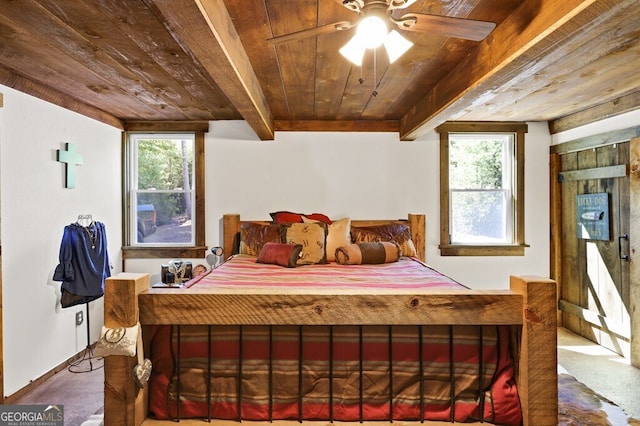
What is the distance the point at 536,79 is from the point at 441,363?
221cm

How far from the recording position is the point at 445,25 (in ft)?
5.01

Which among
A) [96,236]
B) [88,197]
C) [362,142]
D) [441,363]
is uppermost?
[362,142]

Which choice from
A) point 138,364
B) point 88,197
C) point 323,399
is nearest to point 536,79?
point 323,399

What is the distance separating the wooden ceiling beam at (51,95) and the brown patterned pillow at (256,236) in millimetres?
1662

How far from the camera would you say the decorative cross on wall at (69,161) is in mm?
Answer: 3041

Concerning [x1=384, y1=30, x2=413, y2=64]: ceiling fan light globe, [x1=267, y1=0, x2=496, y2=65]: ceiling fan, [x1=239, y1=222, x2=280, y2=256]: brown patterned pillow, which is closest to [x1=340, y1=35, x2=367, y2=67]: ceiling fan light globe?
[x1=267, y1=0, x2=496, y2=65]: ceiling fan

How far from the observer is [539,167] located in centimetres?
411

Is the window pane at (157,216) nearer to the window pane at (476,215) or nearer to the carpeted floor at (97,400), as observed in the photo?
the carpeted floor at (97,400)

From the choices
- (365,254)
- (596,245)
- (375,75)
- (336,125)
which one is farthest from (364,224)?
(596,245)

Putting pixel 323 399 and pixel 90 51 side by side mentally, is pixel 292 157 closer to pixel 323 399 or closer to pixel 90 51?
pixel 90 51

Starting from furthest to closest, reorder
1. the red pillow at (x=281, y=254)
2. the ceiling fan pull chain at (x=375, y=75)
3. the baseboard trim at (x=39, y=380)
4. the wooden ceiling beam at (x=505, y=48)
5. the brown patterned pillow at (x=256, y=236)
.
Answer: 1. the brown patterned pillow at (x=256, y=236)
2. the red pillow at (x=281, y=254)
3. the baseboard trim at (x=39, y=380)
4. the ceiling fan pull chain at (x=375, y=75)
5. the wooden ceiling beam at (x=505, y=48)

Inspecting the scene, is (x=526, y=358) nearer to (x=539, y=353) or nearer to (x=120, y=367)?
(x=539, y=353)

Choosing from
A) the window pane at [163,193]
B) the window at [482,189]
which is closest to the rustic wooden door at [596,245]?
the window at [482,189]

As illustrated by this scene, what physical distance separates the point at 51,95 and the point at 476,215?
400cm
